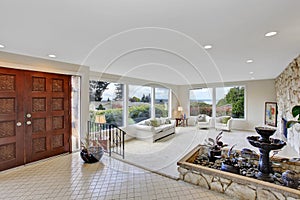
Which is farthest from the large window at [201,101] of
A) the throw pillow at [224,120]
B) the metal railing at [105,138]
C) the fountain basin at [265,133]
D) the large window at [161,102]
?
the fountain basin at [265,133]

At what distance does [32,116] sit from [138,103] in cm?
416

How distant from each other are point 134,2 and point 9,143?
359 centimetres

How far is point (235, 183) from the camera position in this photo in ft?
7.75

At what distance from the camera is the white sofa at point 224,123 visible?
7.81 m

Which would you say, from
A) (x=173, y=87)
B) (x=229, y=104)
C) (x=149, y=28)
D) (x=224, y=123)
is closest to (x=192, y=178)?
(x=149, y=28)

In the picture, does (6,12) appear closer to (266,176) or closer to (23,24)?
(23,24)

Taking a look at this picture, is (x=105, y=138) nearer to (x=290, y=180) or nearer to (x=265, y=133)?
(x=265, y=133)

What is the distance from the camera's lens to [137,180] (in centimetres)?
286

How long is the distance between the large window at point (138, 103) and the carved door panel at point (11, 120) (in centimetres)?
365

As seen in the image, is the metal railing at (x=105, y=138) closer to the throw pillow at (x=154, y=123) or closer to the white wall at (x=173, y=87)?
the white wall at (x=173, y=87)

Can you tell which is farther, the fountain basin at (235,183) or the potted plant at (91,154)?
the potted plant at (91,154)

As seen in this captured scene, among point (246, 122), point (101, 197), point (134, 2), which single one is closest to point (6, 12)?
point (134, 2)

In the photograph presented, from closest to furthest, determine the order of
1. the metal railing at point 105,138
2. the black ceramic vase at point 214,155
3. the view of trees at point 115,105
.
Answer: the black ceramic vase at point 214,155, the metal railing at point 105,138, the view of trees at point 115,105

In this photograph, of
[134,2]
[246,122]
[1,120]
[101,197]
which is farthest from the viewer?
[246,122]
